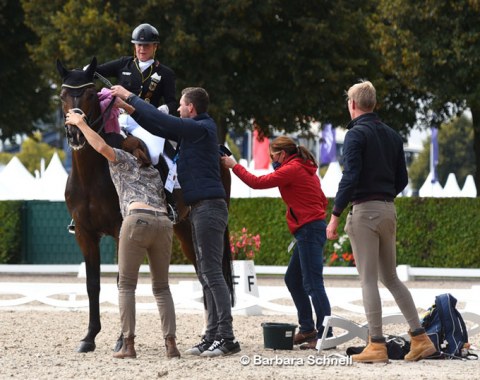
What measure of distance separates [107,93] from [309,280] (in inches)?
94.8

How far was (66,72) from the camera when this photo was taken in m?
9.77

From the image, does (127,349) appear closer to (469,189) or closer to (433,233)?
(433,233)

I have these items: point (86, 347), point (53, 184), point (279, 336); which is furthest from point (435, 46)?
point (86, 347)

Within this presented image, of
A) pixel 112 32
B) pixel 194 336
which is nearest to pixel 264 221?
pixel 112 32

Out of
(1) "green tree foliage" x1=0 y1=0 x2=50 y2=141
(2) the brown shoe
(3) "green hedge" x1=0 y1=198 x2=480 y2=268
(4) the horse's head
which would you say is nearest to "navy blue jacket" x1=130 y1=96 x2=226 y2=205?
(4) the horse's head

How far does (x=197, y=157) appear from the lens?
30.8ft

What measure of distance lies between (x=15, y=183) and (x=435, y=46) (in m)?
10.9

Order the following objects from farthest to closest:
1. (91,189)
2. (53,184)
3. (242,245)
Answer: (53,184), (242,245), (91,189)

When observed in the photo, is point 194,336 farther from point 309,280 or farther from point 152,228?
point 152,228

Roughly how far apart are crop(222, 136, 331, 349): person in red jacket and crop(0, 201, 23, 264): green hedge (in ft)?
51.9

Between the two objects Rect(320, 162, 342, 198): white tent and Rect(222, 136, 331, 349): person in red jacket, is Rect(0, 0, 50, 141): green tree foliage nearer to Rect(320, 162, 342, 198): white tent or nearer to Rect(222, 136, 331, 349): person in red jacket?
Rect(320, 162, 342, 198): white tent

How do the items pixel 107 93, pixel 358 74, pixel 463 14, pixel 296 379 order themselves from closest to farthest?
pixel 296 379 < pixel 107 93 < pixel 463 14 < pixel 358 74

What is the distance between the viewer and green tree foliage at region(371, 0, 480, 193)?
28.8 meters

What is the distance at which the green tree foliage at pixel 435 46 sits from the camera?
28.8 m
